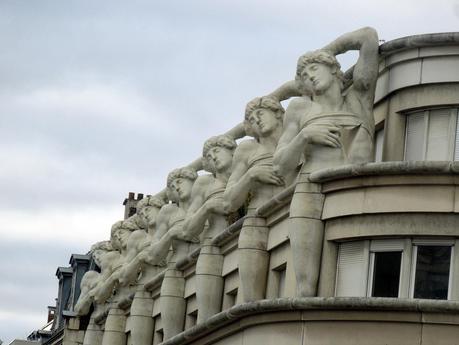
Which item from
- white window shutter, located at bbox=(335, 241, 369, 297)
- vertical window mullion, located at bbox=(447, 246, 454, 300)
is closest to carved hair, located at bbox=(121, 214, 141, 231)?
white window shutter, located at bbox=(335, 241, 369, 297)

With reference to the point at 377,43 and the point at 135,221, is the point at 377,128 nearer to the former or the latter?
the point at 377,43

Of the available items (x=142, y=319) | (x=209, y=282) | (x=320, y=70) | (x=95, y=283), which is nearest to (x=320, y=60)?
(x=320, y=70)

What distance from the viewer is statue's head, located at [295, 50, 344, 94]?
4884cm

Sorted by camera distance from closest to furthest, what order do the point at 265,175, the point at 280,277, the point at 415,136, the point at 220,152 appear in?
the point at 415,136 < the point at 280,277 < the point at 265,175 < the point at 220,152

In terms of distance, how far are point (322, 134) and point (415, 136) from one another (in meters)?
2.14

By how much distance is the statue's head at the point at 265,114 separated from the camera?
176 feet

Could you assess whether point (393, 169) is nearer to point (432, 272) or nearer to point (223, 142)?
point (432, 272)

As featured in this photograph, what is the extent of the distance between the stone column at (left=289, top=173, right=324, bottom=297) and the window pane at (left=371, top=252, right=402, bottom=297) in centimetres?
165

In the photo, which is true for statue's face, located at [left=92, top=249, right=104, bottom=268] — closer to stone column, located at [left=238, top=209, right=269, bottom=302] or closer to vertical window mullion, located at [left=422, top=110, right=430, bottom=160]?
stone column, located at [left=238, top=209, right=269, bottom=302]

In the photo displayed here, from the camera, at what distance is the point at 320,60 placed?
48844 mm

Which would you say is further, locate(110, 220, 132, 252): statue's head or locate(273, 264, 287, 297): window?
locate(110, 220, 132, 252): statue's head

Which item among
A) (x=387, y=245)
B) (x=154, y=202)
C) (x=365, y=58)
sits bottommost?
(x=387, y=245)

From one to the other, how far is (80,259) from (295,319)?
140ft

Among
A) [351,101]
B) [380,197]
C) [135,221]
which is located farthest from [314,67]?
[135,221]
